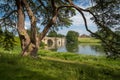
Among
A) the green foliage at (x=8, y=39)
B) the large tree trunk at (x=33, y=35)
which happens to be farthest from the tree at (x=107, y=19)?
the green foliage at (x=8, y=39)

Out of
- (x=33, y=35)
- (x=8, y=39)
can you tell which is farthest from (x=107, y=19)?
(x=8, y=39)

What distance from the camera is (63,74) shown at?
9617 millimetres

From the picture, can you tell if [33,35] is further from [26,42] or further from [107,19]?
[107,19]

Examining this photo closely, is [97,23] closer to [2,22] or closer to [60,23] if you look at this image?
[60,23]

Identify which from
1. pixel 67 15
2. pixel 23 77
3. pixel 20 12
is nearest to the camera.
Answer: pixel 23 77

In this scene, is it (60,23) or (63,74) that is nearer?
(63,74)

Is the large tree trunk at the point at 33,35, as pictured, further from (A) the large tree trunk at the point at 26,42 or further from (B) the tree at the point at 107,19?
(B) the tree at the point at 107,19

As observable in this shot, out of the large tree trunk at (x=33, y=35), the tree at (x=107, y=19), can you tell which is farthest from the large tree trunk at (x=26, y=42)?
the tree at (x=107, y=19)

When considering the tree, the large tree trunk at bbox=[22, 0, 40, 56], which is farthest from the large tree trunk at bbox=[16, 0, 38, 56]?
the tree

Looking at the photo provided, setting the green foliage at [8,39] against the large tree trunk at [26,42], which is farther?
the green foliage at [8,39]

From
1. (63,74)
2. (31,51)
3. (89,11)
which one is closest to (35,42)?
(31,51)

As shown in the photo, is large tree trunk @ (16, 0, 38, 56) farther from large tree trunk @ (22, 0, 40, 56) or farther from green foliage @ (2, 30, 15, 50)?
green foliage @ (2, 30, 15, 50)

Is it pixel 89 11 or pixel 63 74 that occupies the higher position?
pixel 89 11

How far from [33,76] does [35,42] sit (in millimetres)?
10513
